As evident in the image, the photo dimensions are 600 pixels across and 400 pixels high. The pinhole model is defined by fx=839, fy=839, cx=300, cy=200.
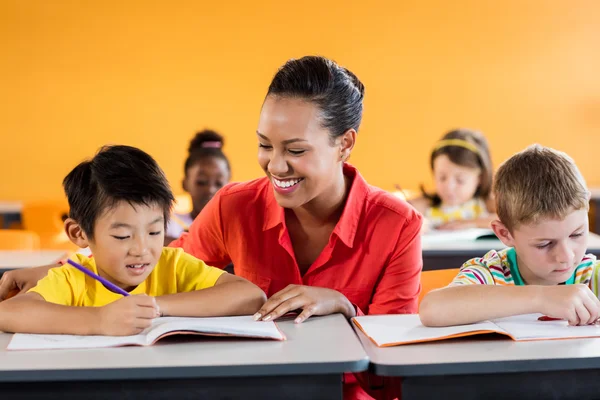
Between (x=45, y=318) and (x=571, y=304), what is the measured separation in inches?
35.0

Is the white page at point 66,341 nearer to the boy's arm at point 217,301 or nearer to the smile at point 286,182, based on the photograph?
the boy's arm at point 217,301

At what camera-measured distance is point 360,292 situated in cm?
188

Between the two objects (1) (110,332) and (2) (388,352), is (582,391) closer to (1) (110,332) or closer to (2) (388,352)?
(2) (388,352)

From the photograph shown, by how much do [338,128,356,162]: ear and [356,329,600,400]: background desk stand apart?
2.14ft

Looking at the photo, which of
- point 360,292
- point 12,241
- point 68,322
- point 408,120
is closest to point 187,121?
point 408,120

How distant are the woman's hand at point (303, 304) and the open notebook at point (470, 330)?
7cm

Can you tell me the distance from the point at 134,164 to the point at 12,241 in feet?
5.18

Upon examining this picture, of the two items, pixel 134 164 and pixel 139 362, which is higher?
pixel 134 164

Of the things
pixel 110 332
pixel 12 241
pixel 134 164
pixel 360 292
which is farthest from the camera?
pixel 12 241

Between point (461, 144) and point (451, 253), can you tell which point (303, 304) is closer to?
point (451, 253)

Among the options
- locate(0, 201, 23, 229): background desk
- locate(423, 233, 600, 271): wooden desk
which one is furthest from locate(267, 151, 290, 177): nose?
locate(0, 201, 23, 229): background desk

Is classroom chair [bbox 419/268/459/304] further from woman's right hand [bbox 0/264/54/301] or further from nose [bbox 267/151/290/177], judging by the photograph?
woman's right hand [bbox 0/264/54/301]

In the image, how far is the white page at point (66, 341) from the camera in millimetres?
1312

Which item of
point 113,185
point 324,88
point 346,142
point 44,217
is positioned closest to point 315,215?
point 346,142
